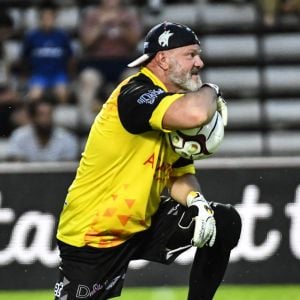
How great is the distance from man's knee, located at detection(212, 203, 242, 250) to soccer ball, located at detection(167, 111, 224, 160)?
1.49 ft

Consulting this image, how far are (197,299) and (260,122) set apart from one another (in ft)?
20.4

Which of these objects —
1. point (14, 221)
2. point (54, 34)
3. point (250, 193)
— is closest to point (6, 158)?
point (54, 34)

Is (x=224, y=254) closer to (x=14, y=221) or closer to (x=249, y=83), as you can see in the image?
(x=14, y=221)

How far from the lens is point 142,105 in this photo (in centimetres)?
570

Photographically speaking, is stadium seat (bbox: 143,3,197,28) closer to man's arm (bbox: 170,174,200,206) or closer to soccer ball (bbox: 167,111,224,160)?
man's arm (bbox: 170,174,200,206)

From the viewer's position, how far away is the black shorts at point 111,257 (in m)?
5.97

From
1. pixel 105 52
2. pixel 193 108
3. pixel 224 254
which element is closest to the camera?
pixel 193 108

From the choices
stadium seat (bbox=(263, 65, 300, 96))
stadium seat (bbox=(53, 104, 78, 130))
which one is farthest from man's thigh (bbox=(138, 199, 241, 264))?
stadium seat (bbox=(263, 65, 300, 96))

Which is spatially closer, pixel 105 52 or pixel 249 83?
pixel 105 52

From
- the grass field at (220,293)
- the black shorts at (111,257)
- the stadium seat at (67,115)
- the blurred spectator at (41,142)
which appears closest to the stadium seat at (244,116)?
the stadium seat at (67,115)

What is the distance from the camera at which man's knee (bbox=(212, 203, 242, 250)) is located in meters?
6.15

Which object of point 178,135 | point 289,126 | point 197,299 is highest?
point 178,135

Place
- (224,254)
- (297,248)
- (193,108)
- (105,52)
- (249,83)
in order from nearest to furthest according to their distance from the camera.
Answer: (193,108) → (224,254) → (297,248) → (105,52) → (249,83)

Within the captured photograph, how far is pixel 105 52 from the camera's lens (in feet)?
38.3
